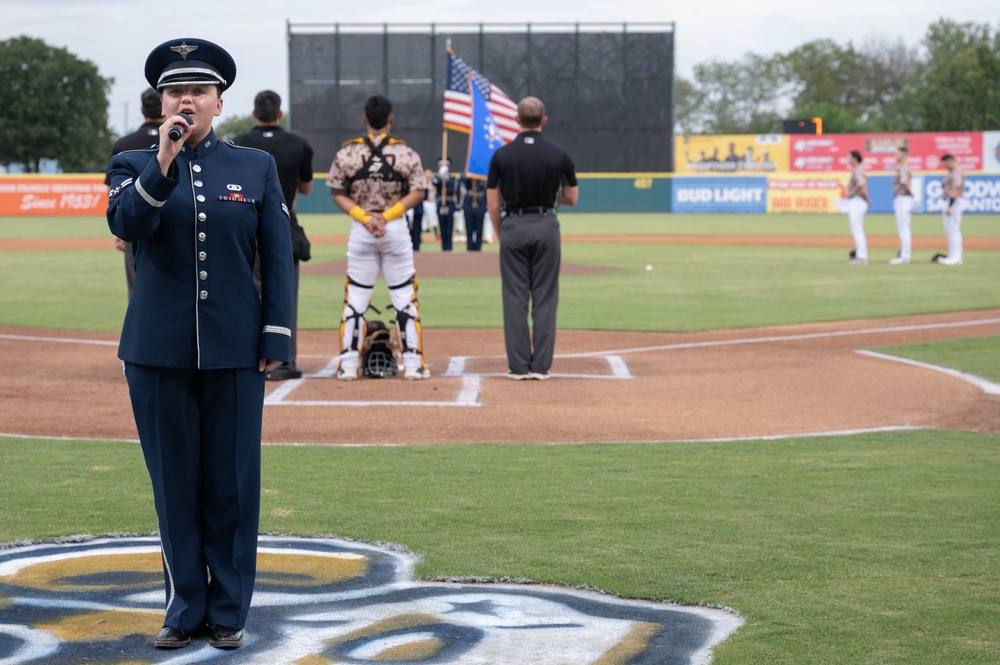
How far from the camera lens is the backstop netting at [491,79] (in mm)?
57469

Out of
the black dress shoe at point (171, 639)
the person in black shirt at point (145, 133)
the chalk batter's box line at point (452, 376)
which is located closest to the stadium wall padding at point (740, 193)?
the chalk batter's box line at point (452, 376)

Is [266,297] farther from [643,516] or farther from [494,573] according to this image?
[643,516]

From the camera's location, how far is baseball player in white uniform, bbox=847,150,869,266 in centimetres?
2508

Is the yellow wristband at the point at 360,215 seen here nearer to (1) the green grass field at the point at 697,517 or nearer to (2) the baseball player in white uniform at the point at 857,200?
(1) the green grass field at the point at 697,517

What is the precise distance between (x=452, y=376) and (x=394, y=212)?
1574 millimetres

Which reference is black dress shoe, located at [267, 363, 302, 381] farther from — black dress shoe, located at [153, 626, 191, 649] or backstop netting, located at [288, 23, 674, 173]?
backstop netting, located at [288, 23, 674, 173]

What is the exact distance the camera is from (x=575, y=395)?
10.4 metres

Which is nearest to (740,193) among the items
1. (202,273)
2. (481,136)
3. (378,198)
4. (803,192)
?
(803,192)

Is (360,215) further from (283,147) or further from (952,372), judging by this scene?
(952,372)

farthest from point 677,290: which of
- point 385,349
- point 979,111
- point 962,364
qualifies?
point 979,111

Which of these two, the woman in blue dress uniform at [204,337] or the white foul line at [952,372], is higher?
the woman in blue dress uniform at [204,337]

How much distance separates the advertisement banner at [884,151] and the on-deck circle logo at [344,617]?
201ft

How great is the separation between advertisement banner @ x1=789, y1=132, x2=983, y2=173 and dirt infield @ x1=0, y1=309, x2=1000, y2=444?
51590 millimetres

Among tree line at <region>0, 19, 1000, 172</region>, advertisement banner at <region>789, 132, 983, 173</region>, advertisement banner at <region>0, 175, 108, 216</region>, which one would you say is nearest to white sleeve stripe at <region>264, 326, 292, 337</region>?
advertisement banner at <region>0, 175, 108, 216</region>
